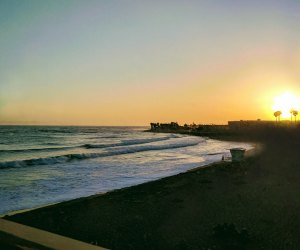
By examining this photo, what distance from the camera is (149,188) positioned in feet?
38.5

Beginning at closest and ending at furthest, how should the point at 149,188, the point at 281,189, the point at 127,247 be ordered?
the point at 127,247 < the point at 281,189 < the point at 149,188

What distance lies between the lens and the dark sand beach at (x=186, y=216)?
6355 millimetres

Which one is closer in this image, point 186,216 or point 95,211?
point 186,216

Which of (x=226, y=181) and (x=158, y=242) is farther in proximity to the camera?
(x=226, y=181)

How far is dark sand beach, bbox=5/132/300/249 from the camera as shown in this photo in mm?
6355

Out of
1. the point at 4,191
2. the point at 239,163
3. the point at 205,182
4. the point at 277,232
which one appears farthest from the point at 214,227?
the point at 239,163

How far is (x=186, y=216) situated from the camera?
8.01 metres

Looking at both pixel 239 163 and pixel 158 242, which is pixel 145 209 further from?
pixel 239 163

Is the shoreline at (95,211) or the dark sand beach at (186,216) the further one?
the shoreline at (95,211)

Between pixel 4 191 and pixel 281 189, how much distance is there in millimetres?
9074

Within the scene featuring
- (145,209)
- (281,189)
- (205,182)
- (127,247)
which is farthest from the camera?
(205,182)

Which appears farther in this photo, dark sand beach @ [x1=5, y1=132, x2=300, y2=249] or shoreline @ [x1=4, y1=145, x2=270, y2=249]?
shoreline @ [x1=4, y1=145, x2=270, y2=249]

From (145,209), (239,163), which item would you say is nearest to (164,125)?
(239,163)

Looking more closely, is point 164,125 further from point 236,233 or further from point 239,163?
point 236,233
